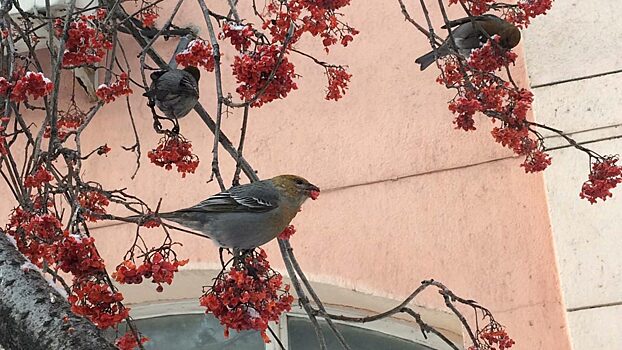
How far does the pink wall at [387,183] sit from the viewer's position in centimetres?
317

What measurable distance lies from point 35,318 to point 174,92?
3.42 ft

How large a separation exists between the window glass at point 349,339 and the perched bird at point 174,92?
4.21 ft

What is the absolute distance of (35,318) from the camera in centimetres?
145

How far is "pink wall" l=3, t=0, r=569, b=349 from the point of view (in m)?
3.17

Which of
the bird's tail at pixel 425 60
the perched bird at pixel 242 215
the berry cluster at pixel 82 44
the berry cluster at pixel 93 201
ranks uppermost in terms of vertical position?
the bird's tail at pixel 425 60

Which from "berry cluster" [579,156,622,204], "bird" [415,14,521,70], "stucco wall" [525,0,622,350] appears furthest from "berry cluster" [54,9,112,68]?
"stucco wall" [525,0,622,350]

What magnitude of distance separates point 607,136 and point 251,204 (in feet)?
4.88

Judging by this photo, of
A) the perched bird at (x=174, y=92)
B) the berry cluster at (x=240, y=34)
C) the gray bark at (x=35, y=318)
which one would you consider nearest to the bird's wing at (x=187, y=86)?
the perched bird at (x=174, y=92)

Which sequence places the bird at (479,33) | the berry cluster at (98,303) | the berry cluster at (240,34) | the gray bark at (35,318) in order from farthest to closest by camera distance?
1. the bird at (479,33)
2. the berry cluster at (240,34)
3. the berry cluster at (98,303)
4. the gray bark at (35,318)

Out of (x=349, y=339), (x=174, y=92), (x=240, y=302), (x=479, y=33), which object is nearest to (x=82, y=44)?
(x=174, y=92)

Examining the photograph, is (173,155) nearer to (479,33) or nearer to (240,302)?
(240,302)

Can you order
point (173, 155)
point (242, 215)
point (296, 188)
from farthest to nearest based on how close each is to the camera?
point (296, 188), point (242, 215), point (173, 155)

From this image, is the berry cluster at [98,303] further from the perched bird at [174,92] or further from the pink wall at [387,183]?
the pink wall at [387,183]

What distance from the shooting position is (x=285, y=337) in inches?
138
